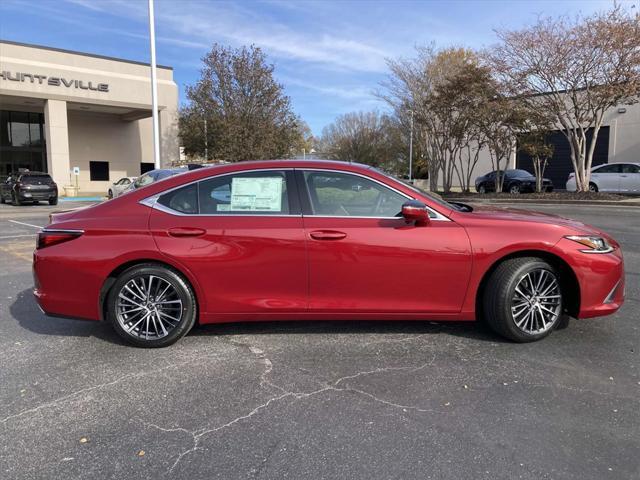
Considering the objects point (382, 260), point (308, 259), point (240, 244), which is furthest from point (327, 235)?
point (240, 244)

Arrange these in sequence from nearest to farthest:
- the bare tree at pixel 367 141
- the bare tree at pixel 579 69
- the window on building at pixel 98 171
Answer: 1. the bare tree at pixel 579 69
2. the window on building at pixel 98 171
3. the bare tree at pixel 367 141

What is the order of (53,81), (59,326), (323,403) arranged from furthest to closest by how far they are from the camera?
(53,81)
(59,326)
(323,403)

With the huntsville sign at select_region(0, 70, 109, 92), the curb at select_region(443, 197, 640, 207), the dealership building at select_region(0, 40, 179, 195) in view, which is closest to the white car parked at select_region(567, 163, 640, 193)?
the curb at select_region(443, 197, 640, 207)

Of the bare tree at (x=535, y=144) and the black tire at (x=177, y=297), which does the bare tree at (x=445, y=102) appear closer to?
the bare tree at (x=535, y=144)

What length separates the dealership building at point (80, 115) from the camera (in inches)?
1209

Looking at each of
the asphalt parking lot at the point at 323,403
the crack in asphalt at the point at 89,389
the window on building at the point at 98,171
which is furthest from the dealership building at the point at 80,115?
the crack in asphalt at the point at 89,389

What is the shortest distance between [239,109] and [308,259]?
92.8 feet

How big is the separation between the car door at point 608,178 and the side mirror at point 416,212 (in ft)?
76.4

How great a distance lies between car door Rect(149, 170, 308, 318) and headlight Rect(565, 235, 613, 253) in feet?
7.38

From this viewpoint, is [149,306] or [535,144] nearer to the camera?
[149,306]

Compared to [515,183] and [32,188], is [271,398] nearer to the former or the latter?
[32,188]

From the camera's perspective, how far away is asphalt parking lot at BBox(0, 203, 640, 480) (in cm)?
268

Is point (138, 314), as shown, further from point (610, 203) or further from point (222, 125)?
point (222, 125)

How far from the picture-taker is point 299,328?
4789 mm
